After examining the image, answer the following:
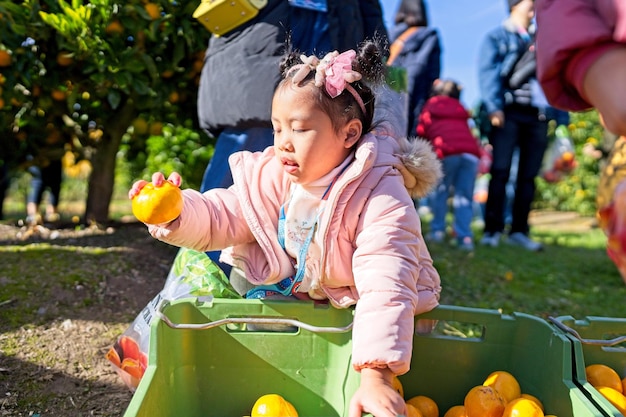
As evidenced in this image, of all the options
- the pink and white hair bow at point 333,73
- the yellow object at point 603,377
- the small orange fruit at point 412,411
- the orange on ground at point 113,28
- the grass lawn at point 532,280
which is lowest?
the grass lawn at point 532,280

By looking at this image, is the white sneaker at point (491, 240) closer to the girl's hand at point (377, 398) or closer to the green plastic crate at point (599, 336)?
the green plastic crate at point (599, 336)

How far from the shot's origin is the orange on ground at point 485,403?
4.96 ft

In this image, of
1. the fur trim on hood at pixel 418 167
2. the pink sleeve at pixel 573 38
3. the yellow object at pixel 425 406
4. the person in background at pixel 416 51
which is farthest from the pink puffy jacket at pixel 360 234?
the person in background at pixel 416 51

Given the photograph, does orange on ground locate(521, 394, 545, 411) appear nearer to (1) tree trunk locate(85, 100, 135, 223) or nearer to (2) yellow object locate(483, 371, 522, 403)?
(2) yellow object locate(483, 371, 522, 403)

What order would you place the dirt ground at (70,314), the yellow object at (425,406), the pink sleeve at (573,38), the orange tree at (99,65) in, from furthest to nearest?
the orange tree at (99,65), the dirt ground at (70,314), the yellow object at (425,406), the pink sleeve at (573,38)

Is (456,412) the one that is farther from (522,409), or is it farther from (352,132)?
(352,132)

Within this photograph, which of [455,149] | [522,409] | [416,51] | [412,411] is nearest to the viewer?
[522,409]

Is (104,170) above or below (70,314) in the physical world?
above

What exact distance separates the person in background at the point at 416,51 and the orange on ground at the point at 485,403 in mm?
2063

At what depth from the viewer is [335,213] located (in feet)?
5.27

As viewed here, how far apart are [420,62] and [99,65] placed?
6.75 ft

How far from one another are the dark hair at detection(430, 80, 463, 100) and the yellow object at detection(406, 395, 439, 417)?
3.58 metres

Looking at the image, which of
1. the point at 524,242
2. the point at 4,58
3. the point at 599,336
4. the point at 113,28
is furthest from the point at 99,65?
the point at 524,242

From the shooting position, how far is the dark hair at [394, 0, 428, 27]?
4.31 m
